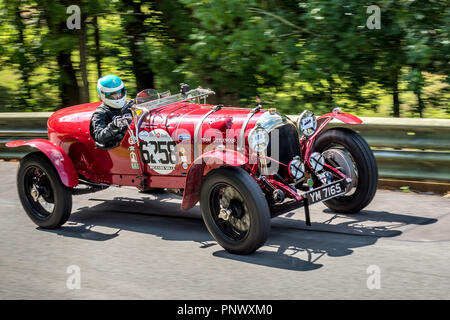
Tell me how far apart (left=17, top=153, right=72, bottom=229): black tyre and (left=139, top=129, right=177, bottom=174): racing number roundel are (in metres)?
0.98

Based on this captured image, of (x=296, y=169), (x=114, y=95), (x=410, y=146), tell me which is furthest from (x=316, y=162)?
(x=114, y=95)

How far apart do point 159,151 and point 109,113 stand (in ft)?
2.72

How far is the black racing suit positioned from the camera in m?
6.90

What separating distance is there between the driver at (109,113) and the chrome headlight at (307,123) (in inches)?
71.4

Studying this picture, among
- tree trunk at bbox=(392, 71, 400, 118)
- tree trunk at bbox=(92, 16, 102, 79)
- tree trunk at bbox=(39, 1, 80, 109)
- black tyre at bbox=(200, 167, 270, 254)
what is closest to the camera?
black tyre at bbox=(200, 167, 270, 254)

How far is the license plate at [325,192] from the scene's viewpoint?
6.09m

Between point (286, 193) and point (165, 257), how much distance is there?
129 centimetres

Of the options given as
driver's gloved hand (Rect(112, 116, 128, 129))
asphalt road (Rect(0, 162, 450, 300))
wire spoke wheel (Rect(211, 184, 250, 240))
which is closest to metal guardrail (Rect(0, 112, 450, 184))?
asphalt road (Rect(0, 162, 450, 300))

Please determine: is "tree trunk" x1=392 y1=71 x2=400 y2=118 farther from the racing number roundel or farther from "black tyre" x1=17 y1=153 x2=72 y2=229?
"black tyre" x1=17 y1=153 x2=72 y2=229

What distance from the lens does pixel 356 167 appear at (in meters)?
6.81

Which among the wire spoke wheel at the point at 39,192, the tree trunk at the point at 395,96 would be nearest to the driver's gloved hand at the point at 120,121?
the wire spoke wheel at the point at 39,192

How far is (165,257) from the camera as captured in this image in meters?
6.01

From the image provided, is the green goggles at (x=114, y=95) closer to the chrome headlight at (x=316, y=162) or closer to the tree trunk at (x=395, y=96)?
the chrome headlight at (x=316, y=162)
